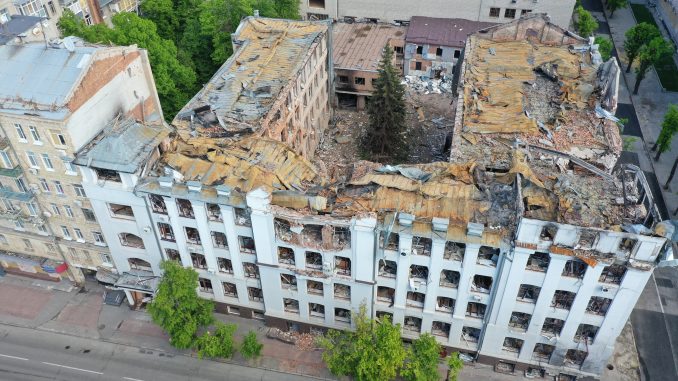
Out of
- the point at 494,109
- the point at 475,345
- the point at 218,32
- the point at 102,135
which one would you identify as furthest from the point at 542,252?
the point at 218,32

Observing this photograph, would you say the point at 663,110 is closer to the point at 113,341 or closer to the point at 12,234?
the point at 113,341

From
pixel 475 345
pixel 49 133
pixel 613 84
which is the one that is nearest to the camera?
pixel 49 133

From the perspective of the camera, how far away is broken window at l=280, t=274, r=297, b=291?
45062 mm

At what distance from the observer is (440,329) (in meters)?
45.3

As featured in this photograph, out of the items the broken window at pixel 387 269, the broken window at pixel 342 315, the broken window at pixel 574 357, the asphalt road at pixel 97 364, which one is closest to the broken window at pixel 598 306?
the broken window at pixel 574 357

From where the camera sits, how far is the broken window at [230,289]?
48906mm

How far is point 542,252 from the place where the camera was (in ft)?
119

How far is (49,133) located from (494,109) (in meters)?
38.9

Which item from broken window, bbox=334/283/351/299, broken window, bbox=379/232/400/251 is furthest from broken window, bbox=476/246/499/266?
broken window, bbox=334/283/351/299

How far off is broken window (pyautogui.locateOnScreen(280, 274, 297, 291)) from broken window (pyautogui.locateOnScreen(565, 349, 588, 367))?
2289 centimetres

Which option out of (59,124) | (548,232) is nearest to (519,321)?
(548,232)

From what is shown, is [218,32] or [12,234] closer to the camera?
[12,234]

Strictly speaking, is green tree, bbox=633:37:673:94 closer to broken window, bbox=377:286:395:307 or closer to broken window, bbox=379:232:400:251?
broken window, bbox=377:286:395:307

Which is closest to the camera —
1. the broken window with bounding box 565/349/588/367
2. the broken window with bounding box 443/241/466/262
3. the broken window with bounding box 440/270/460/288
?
the broken window with bounding box 443/241/466/262
